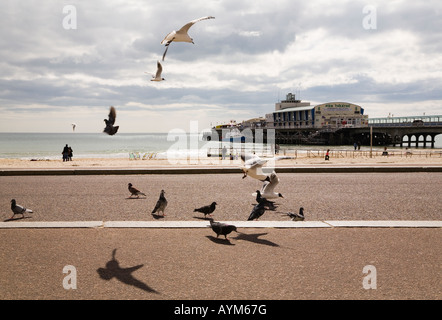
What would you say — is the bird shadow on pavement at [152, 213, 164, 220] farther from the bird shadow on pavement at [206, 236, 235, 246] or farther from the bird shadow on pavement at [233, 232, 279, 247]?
the bird shadow on pavement at [233, 232, 279, 247]

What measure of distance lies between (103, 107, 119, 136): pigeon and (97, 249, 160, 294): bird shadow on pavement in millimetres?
1872

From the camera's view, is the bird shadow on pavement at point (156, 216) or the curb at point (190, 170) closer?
the bird shadow on pavement at point (156, 216)

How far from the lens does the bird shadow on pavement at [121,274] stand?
4.05 m

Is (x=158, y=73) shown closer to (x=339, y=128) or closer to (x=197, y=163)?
(x=197, y=163)

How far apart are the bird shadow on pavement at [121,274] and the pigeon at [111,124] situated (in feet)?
6.14

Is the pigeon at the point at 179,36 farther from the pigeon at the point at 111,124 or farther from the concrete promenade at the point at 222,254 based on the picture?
the concrete promenade at the point at 222,254

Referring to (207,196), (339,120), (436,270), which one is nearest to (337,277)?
(436,270)

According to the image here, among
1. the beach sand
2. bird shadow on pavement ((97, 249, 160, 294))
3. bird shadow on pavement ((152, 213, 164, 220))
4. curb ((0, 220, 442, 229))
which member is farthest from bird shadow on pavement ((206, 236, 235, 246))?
the beach sand

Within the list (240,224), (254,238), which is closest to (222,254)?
(254,238)

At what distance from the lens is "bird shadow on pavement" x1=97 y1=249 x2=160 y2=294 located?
4.05m

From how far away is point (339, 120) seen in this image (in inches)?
3999

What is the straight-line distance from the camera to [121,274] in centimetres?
436

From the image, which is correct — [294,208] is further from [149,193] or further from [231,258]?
[149,193]

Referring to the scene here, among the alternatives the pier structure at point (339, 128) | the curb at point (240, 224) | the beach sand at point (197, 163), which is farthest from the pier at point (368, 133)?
the curb at point (240, 224)
